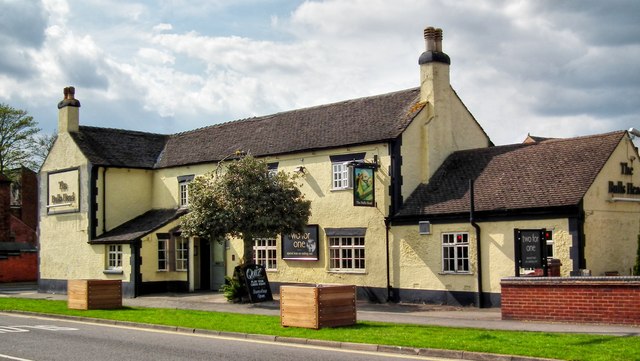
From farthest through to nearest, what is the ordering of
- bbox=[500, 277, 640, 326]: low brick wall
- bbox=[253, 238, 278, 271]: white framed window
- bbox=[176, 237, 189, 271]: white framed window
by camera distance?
bbox=[176, 237, 189, 271]: white framed window < bbox=[253, 238, 278, 271]: white framed window < bbox=[500, 277, 640, 326]: low brick wall

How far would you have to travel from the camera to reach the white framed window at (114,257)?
31.7 m

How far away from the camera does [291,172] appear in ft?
93.2

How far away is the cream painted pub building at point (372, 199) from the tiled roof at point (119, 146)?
83mm

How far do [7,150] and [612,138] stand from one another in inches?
1944

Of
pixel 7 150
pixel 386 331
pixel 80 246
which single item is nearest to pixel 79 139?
pixel 80 246

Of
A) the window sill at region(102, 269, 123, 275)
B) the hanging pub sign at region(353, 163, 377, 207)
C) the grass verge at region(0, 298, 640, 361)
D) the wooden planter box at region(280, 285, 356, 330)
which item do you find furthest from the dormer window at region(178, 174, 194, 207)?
the wooden planter box at region(280, 285, 356, 330)

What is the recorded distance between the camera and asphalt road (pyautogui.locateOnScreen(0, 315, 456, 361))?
13.3m

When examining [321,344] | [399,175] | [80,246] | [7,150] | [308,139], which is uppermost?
[7,150]

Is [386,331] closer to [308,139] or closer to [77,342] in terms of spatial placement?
[77,342]

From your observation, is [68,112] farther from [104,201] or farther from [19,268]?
[19,268]

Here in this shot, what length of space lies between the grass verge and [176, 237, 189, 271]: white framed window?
10.4 meters

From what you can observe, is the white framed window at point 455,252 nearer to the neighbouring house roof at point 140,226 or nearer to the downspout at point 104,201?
the neighbouring house roof at point 140,226

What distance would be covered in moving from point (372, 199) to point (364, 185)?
570 mm

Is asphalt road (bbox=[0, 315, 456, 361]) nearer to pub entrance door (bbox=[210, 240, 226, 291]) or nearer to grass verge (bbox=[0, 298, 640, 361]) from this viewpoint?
grass verge (bbox=[0, 298, 640, 361])
